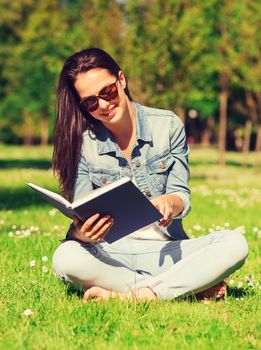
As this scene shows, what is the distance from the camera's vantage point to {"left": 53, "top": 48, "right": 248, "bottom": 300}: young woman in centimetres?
517

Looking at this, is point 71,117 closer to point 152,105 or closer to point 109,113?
point 109,113

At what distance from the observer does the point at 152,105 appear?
82.3 feet

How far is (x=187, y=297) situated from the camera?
5457 mm

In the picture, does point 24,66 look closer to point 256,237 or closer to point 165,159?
point 256,237

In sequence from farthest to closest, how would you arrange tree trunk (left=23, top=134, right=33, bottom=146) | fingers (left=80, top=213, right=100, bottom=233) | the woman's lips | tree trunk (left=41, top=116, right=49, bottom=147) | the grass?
tree trunk (left=23, top=134, right=33, bottom=146)
tree trunk (left=41, top=116, right=49, bottom=147)
the woman's lips
fingers (left=80, top=213, right=100, bottom=233)
the grass

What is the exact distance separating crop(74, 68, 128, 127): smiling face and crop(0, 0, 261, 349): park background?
141cm

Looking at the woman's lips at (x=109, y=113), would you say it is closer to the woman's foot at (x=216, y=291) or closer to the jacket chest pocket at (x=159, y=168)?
the jacket chest pocket at (x=159, y=168)

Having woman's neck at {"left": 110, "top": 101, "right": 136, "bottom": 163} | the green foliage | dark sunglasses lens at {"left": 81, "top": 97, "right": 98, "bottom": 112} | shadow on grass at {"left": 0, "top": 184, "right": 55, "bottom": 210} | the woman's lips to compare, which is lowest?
shadow on grass at {"left": 0, "top": 184, "right": 55, "bottom": 210}

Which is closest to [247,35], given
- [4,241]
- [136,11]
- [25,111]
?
[136,11]

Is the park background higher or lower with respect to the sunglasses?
lower

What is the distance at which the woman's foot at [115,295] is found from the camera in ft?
17.1

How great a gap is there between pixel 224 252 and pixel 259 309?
0.55 meters

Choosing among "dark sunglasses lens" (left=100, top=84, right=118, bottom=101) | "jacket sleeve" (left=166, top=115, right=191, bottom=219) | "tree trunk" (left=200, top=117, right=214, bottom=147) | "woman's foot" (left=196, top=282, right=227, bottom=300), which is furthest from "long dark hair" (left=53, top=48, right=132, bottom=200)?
"tree trunk" (left=200, top=117, right=214, bottom=147)

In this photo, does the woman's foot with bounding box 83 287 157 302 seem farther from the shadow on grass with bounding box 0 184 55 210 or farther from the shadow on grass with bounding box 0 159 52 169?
the shadow on grass with bounding box 0 159 52 169
